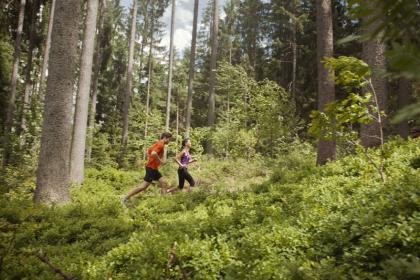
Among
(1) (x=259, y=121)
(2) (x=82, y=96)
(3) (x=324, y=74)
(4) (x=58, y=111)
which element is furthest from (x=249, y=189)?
(1) (x=259, y=121)

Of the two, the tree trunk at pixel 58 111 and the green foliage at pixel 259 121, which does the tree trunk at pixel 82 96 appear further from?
the green foliage at pixel 259 121

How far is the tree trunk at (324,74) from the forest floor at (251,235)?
5.22 ft

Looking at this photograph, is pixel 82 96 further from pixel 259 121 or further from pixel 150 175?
pixel 259 121

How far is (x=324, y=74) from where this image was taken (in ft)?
32.2

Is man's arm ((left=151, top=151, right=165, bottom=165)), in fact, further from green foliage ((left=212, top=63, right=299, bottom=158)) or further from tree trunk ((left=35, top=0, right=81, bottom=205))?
green foliage ((left=212, top=63, right=299, bottom=158))

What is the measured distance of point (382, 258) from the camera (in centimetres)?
354

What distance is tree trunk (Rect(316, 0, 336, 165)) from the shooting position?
32.1 feet

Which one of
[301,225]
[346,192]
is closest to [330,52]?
[346,192]

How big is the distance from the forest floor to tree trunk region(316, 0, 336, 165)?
5.22ft

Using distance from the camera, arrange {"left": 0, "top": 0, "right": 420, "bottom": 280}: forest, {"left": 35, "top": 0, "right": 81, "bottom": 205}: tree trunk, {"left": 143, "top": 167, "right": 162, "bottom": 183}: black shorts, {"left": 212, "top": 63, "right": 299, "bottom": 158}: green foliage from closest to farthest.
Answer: {"left": 0, "top": 0, "right": 420, "bottom": 280}: forest
{"left": 35, "top": 0, "right": 81, "bottom": 205}: tree trunk
{"left": 143, "top": 167, "right": 162, "bottom": 183}: black shorts
{"left": 212, "top": 63, "right": 299, "bottom": 158}: green foliage

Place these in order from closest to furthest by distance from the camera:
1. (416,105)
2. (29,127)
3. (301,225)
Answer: (416,105) < (301,225) < (29,127)

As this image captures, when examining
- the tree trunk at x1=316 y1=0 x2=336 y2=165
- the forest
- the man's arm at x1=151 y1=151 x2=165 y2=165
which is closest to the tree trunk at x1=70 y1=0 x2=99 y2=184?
the forest

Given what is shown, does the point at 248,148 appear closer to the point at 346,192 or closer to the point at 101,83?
the point at 346,192

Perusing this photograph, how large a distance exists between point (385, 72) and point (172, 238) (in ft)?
14.6
